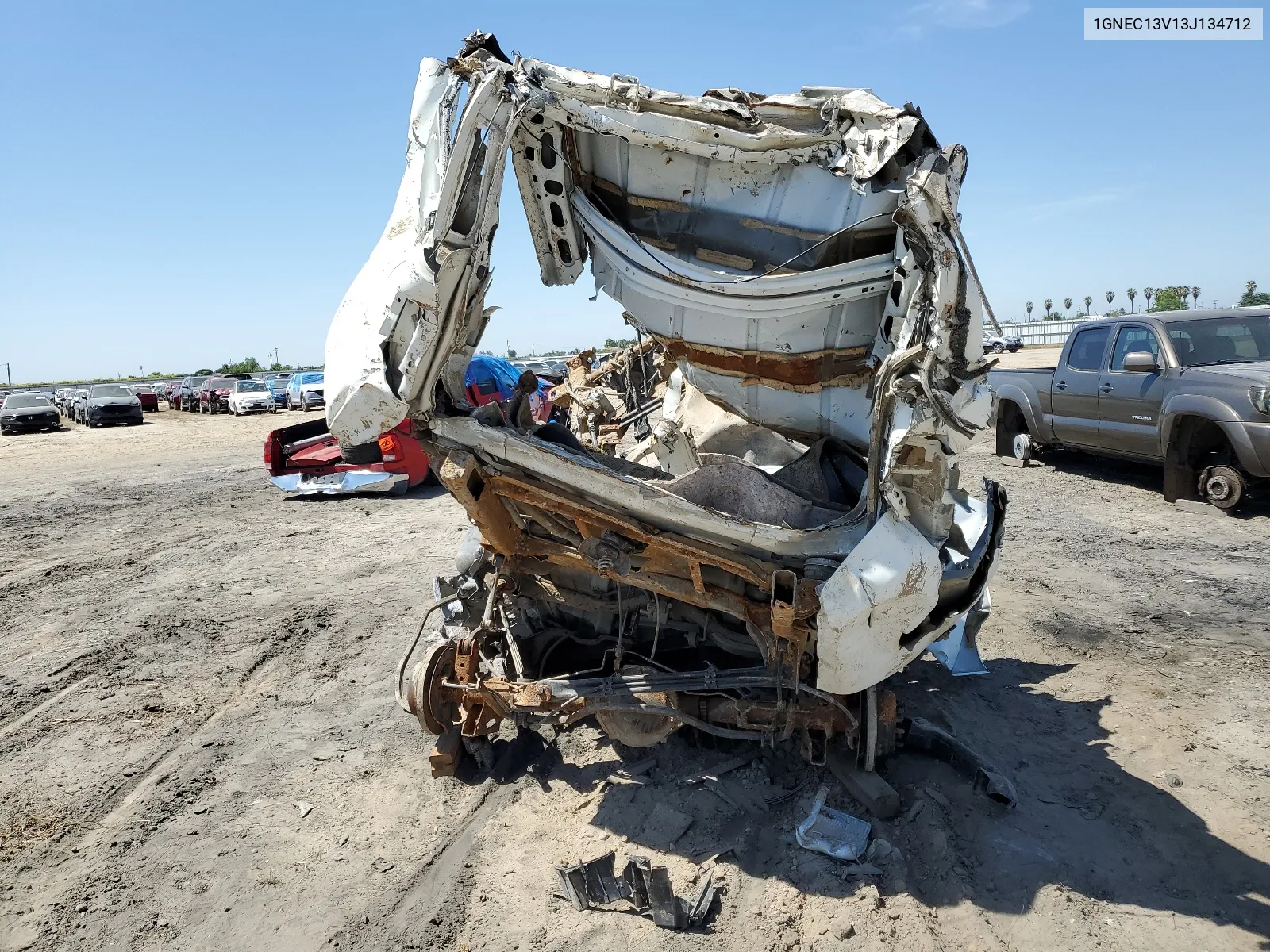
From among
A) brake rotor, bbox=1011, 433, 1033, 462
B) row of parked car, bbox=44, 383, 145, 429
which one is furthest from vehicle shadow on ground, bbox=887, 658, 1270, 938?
row of parked car, bbox=44, 383, 145, 429

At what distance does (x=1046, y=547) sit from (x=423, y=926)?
6051 millimetres

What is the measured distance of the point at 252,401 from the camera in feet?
96.7

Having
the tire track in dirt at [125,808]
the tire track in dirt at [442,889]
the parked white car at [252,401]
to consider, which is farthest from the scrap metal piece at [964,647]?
the parked white car at [252,401]

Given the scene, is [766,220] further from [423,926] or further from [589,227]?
[423,926]

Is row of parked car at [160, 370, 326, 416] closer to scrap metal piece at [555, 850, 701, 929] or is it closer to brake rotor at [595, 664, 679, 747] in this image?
brake rotor at [595, 664, 679, 747]

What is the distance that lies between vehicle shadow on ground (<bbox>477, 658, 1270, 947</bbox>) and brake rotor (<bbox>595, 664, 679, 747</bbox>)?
20cm

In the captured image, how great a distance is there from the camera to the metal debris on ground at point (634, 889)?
2764mm

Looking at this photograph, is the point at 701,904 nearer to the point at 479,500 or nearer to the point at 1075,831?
the point at 1075,831

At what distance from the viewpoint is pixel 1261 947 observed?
2.52m

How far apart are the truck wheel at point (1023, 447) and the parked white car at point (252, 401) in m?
26.7

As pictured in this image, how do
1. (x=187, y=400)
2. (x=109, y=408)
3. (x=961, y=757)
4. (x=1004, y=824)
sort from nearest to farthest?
(x=1004, y=824) → (x=961, y=757) → (x=109, y=408) → (x=187, y=400)

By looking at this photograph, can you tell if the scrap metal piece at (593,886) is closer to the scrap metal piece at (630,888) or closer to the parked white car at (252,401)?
the scrap metal piece at (630,888)

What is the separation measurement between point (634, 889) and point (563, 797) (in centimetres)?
76

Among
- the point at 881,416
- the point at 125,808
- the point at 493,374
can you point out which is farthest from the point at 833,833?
the point at 493,374
